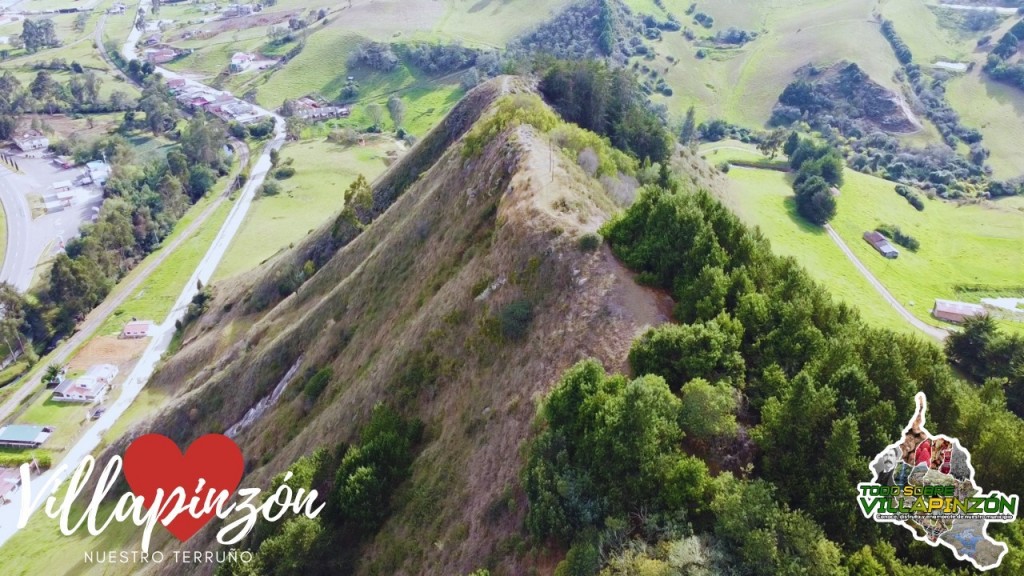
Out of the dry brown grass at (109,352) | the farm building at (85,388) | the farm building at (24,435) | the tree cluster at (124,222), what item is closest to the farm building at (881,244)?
the dry brown grass at (109,352)

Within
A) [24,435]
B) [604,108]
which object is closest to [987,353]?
[604,108]

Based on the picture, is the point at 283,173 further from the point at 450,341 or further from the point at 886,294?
the point at 886,294

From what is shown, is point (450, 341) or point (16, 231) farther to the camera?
point (16, 231)

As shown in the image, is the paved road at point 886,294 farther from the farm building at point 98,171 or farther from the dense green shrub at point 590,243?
the farm building at point 98,171

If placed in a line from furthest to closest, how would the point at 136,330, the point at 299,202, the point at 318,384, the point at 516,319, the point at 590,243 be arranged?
the point at 299,202 < the point at 136,330 < the point at 318,384 < the point at 590,243 < the point at 516,319

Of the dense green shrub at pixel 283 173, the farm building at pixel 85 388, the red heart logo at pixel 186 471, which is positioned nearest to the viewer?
the red heart logo at pixel 186 471
